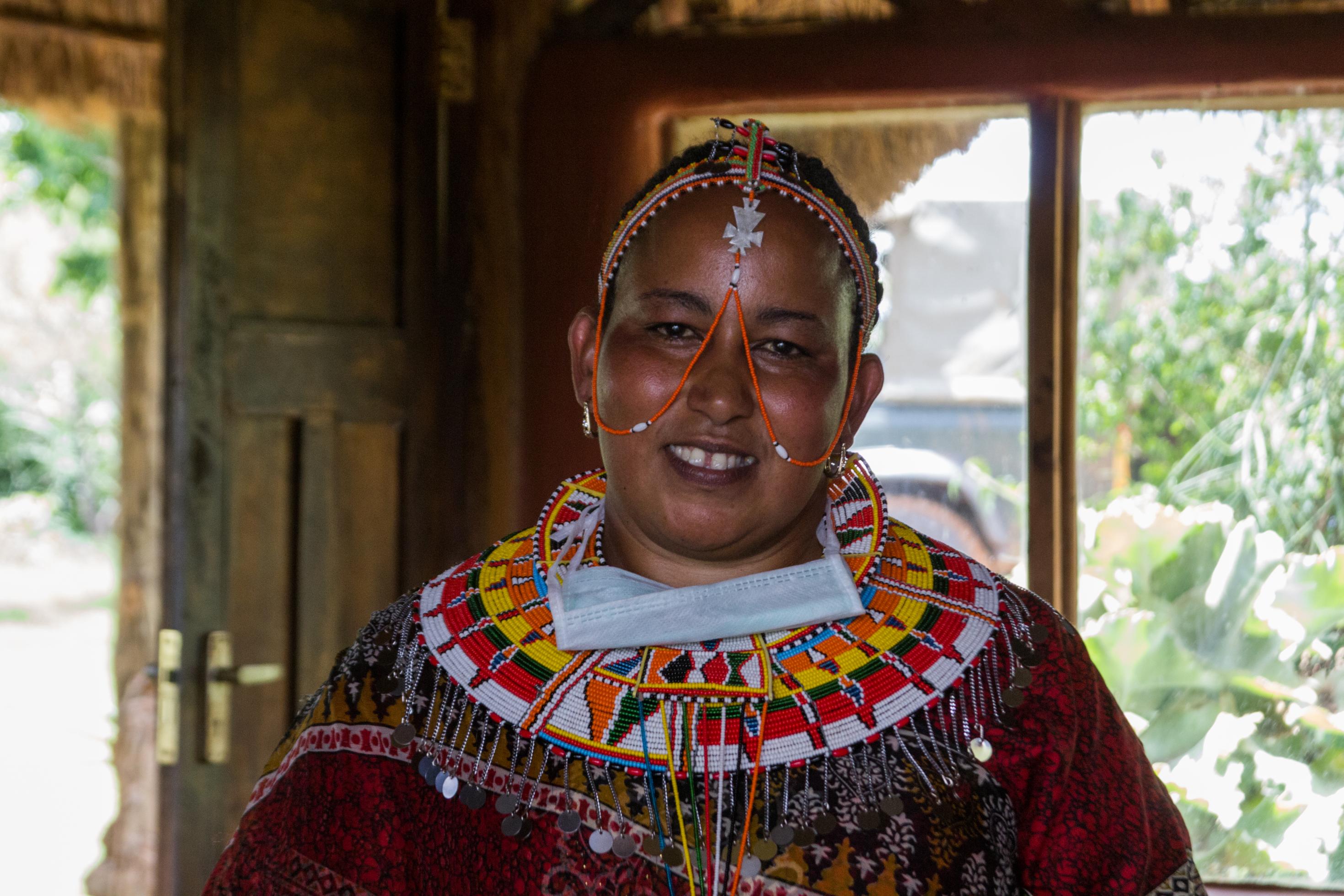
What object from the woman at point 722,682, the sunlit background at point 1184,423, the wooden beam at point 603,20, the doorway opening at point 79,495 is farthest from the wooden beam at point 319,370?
the woman at point 722,682

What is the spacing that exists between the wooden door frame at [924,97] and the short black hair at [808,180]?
128cm

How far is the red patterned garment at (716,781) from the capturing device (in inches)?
53.7

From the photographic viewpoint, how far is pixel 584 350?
1661 millimetres

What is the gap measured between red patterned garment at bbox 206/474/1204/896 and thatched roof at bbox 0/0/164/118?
309 centimetres

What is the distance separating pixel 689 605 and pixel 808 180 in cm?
56

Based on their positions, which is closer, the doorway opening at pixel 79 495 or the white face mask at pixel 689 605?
the white face mask at pixel 689 605

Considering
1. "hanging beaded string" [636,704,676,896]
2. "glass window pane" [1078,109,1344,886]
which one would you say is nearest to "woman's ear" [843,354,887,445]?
"hanging beaded string" [636,704,676,896]

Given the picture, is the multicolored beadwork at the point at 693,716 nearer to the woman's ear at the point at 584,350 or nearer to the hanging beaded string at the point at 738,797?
the hanging beaded string at the point at 738,797

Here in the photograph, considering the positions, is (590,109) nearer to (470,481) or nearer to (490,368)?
(490,368)

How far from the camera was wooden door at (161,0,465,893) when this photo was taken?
2.76 meters

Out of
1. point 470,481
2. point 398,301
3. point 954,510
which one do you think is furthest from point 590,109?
point 954,510

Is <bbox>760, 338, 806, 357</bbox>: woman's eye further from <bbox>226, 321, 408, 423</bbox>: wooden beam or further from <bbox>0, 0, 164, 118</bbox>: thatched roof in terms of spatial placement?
<bbox>0, 0, 164, 118</bbox>: thatched roof

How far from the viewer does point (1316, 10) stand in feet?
9.37

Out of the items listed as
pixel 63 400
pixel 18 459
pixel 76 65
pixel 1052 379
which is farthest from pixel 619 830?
pixel 63 400
